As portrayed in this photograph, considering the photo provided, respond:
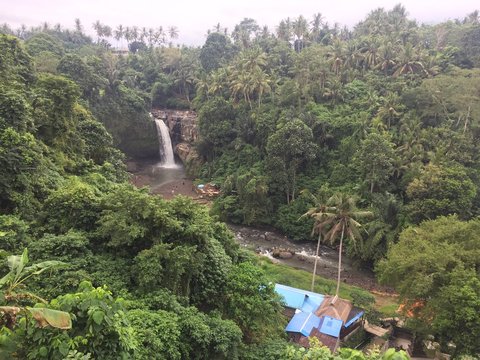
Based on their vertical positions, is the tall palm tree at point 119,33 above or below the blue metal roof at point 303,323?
above

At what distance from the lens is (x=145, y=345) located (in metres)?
10.7

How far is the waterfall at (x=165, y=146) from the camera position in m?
57.6

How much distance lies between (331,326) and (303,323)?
1521 millimetres

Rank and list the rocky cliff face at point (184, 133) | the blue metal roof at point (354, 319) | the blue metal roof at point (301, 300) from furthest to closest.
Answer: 1. the rocky cliff face at point (184, 133)
2. the blue metal roof at point (301, 300)
3. the blue metal roof at point (354, 319)

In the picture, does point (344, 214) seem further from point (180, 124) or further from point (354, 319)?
point (180, 124)

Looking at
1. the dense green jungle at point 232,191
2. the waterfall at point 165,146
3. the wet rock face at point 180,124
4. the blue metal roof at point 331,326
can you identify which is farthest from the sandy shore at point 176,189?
the blue metal roof at point 331,326

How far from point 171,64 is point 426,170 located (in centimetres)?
5224

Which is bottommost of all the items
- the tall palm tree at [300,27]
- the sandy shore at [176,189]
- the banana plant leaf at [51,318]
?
the sandy shore at [176,189]

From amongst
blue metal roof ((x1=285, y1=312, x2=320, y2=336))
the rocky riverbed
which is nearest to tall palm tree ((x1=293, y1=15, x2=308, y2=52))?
the rocky riverbed

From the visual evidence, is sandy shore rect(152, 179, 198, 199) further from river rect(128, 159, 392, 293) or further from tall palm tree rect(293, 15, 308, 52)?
tall palm tree rect(293, 15, 308, 52)

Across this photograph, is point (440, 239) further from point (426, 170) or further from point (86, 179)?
point (86, 179)

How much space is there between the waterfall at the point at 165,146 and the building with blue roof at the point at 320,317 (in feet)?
122

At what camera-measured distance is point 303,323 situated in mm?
21484

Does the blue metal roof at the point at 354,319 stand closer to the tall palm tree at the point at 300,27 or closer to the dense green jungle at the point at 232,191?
the dense green jungle at the point at 232,191
